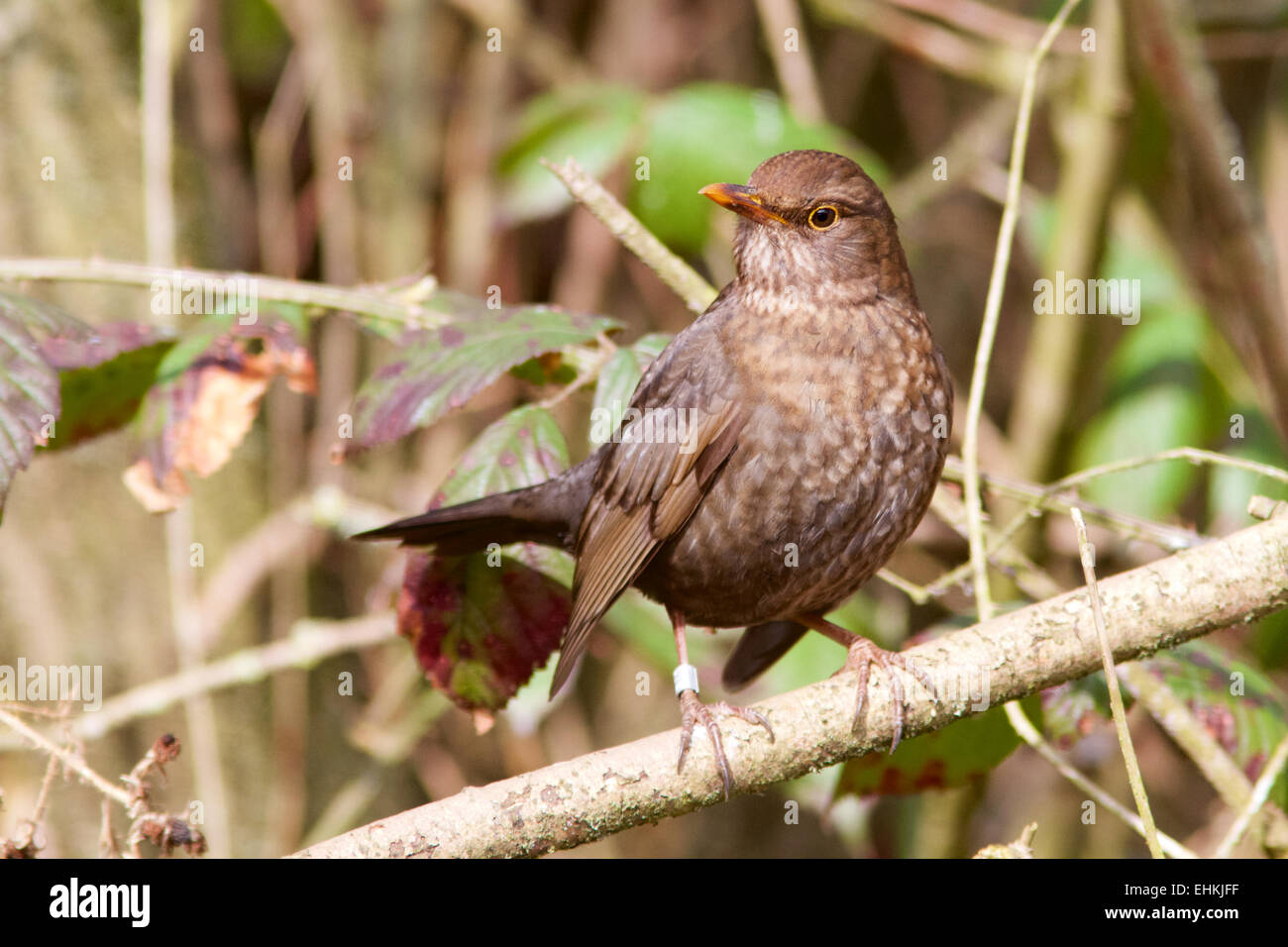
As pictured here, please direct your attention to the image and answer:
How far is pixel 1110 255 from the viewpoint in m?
4.56

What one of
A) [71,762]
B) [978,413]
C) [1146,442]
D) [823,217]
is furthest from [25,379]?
[1146,442]

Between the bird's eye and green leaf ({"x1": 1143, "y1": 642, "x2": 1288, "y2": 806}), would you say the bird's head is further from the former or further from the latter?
green leaf ({"x1": 1143, "y1": 642, "x2": 1288, "y2": 806})

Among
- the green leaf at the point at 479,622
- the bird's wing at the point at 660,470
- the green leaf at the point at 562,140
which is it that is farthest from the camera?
the green leaf at the point at 562,140

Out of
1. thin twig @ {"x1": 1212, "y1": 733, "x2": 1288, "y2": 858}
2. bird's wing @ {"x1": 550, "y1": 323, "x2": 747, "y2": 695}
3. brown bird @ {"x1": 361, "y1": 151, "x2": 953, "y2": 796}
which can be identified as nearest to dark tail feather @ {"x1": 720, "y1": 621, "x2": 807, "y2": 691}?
brown bird @ {"x1": 361, "y1": 151, "x2": 953, "y2": 796}

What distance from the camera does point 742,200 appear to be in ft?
9.43

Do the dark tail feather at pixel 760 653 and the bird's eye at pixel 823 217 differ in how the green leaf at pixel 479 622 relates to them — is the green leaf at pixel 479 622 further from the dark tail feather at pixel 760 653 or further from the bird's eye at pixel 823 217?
the bird's eye at pixel 823 217

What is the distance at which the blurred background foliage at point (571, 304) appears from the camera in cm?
356

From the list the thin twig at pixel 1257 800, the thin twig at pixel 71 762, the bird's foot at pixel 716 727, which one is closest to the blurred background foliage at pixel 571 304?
the thin twig at pixel 1257 800

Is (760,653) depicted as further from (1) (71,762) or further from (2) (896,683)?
(1) (71,762)

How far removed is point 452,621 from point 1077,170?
270 centimetres

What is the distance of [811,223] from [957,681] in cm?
118

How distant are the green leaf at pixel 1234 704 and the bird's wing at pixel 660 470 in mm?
1011

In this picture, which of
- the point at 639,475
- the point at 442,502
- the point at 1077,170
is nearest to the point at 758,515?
the point at 639,475

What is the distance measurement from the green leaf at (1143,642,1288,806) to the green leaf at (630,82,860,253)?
1.83 meters
